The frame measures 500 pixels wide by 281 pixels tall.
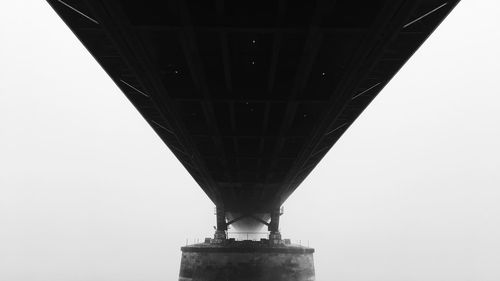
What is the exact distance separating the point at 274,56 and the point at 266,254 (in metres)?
27.3

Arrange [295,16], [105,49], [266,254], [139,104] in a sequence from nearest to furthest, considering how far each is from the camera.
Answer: [295,16] → [105,49] → [139,104] → [266,254]

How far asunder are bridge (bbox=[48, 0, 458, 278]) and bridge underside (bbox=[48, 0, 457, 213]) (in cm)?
3

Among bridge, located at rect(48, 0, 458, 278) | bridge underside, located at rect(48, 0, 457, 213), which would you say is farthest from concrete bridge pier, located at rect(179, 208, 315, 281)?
bridge underside, located at rect(48, 0, 457, 213)

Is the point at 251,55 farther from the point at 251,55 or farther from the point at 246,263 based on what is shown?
the point at 246,263

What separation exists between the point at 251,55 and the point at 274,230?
31046 mm

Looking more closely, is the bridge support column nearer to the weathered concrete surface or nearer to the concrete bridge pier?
the concrete bridge pier

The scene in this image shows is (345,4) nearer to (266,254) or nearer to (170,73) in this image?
(170,73)

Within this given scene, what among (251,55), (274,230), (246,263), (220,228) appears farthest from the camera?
(220,228)

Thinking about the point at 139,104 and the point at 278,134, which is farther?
the point at 278,134

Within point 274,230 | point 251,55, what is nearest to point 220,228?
point 274,230

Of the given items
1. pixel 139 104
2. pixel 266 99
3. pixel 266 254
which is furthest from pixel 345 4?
pixel 266 254

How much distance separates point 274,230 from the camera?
45.9 metres

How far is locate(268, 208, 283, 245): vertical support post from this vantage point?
4359 centimetres

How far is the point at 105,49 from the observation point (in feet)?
56.1
